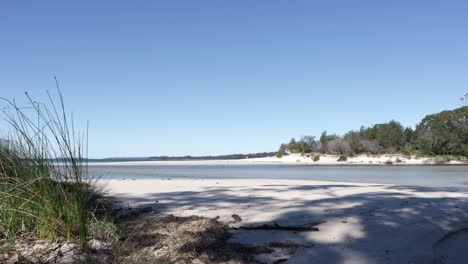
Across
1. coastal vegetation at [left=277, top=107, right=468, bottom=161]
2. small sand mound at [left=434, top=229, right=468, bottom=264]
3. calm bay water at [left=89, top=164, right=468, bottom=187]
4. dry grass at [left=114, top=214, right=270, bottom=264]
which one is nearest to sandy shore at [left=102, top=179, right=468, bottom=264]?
small sand mound at [left=434, top=229, right=468, bottom=264]

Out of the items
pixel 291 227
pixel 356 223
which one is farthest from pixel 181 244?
pixel 356 223

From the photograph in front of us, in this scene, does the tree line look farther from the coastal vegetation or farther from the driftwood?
the driftwood

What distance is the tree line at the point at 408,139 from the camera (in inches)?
1326

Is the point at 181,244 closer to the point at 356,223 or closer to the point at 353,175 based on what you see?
the point at 356,223

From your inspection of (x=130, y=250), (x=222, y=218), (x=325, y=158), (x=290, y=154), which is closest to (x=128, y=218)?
(x=222, y=218)

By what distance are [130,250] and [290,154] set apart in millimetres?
47919

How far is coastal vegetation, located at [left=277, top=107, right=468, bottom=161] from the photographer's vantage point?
33656 millimetres

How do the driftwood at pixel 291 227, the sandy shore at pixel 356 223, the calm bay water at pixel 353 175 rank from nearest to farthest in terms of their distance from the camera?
the sandy shore at pixel 356 223
the driftwood at pixel 291 227
the calm bay water at pixel 353 175

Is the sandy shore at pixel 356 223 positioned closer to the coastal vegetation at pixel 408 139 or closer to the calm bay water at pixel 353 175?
the calm bay water at pixel 353 175

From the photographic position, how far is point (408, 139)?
40062mm

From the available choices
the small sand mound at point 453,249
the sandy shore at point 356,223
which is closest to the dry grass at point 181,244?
the sandy shore at point 356,223

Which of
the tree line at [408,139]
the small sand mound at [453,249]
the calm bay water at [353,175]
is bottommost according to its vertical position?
the small sand mound at [453,249]

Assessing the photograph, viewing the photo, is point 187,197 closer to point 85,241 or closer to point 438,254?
point 85,241

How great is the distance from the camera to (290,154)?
1971 inches
